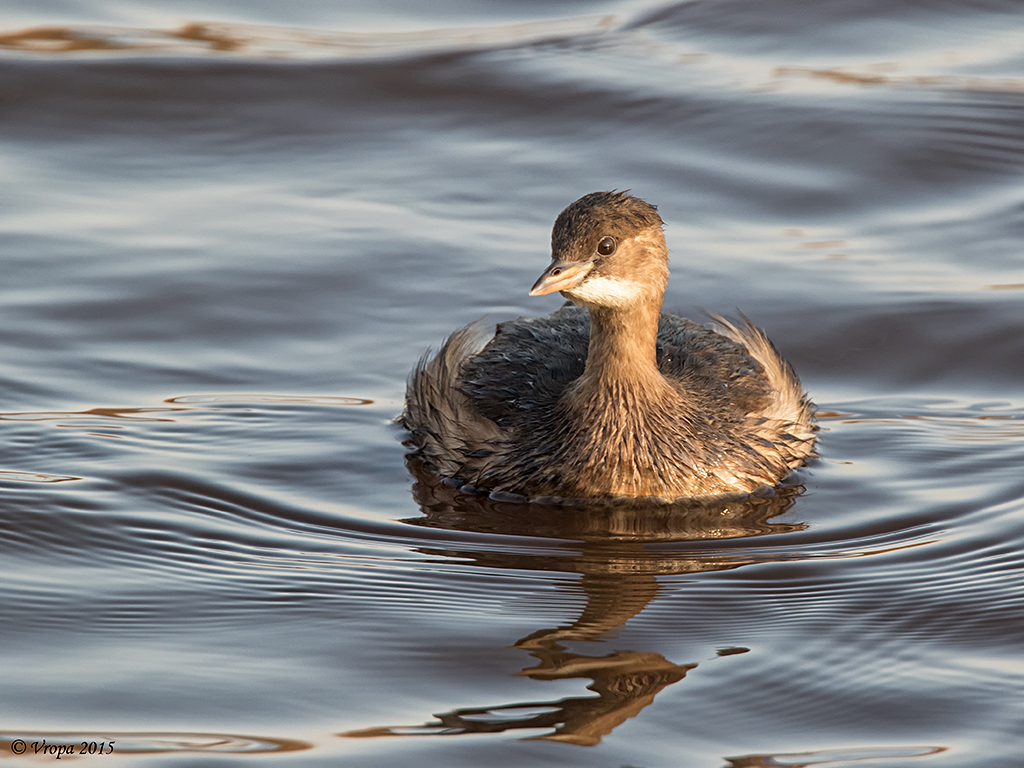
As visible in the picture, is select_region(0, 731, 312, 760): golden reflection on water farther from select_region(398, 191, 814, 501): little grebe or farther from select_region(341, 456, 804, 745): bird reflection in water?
select_region(398, 191, 814, 501): little grebe

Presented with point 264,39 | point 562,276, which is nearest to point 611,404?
point 562,276

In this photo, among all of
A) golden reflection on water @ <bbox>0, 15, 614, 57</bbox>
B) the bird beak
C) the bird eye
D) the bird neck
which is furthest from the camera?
golden reflection on water @ <bbox>0, 15, 614, 57</bbox>

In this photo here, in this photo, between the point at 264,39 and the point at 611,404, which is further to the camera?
the point at 264,39

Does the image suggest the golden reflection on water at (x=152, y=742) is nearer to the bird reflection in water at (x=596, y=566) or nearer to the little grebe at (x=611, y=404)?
the bird reflection in water at (x=596, y=566)

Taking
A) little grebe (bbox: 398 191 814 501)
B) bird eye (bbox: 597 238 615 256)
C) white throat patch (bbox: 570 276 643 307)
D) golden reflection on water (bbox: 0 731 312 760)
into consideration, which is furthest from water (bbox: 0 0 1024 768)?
bird eye (bbox: 597 238 615 256)

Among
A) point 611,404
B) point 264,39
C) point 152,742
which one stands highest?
point 264,39

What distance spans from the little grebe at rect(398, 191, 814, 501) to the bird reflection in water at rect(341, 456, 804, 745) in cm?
12

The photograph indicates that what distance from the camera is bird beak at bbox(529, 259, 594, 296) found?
6562 millimetres

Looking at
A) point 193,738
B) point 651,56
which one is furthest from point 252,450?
point 651,56

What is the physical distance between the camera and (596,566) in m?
6.23

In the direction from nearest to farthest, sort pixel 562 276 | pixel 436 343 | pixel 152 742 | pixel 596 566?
pixel 152 742, pixel 596 566, pixel 562 276, pixel 436 343

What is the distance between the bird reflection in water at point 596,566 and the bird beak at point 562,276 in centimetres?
98

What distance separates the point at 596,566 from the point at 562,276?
4.00ft

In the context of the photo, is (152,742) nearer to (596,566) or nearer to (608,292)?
(596,566)
